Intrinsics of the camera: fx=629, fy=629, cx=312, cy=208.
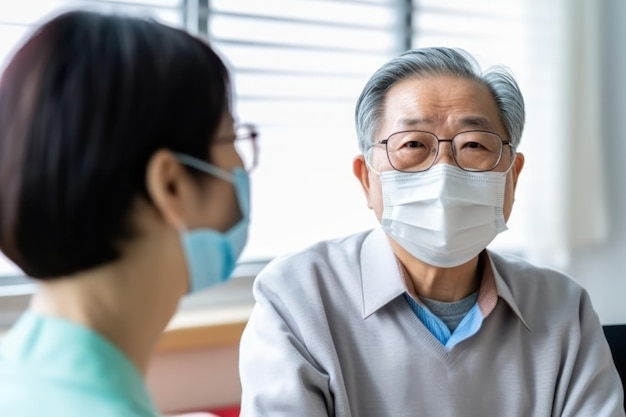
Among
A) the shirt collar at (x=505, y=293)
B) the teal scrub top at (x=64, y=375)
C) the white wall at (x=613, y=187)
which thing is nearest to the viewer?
the teal scrub top at (x=64, y=375)

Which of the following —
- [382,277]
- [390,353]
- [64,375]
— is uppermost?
[64,375]

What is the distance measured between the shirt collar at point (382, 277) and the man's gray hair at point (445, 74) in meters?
0.23

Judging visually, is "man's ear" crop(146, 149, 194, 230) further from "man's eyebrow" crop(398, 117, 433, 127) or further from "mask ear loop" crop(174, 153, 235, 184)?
"man's eyebrow" crop(398, 117, 433, 127)

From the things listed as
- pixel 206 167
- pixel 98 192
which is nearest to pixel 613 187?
pixel 206 167

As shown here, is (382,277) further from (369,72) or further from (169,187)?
(369,72)

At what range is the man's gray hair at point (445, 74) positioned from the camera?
133cm

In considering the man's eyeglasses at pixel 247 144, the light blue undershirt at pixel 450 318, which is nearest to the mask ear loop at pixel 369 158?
the light blue undershirt at pixel 450 318

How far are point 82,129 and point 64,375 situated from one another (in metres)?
0.24

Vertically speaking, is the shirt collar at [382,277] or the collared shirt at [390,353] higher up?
the shirt collar at [382,277]

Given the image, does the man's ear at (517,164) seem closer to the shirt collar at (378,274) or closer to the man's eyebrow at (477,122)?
the man's eyebrow at (477,122)

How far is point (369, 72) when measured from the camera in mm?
2398

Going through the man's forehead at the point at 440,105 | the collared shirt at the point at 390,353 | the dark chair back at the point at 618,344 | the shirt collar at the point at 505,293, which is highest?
the man's forehead at the point at 440,105

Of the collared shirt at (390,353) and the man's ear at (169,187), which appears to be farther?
the collared shirt at (390,353)

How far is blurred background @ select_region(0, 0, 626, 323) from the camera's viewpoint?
2.18 metres
